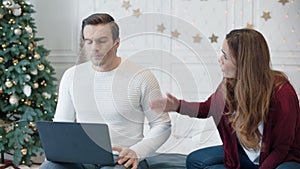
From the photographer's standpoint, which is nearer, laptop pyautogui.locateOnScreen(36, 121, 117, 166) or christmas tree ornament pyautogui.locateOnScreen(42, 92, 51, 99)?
laptop pyautogui.locateOnScreen(36, 121, 117, 166)

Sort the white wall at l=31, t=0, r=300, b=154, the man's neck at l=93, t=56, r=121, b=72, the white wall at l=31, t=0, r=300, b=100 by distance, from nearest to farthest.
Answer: the man's neck at l=93, t=56, r=121, b=72 < the white wall at l=31, t=0, r=300, b=154 < the white wall at l=31, t=0, r=300, b=100

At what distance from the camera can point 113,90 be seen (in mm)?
2014

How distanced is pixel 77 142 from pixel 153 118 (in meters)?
0.36

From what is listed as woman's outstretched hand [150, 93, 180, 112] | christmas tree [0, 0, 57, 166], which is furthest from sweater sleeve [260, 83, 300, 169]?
christmas tree [0, 0, 57, 166]

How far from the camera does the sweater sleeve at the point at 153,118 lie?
1.95 metres

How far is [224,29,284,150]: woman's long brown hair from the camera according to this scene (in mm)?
1957

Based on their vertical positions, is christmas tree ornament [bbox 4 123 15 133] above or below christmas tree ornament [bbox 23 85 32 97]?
below

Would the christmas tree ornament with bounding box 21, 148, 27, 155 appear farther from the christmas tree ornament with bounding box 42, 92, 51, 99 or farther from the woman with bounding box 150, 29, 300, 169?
the woman with bounding box 150, 29, 300, 169

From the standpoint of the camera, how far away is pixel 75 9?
398 centimetres

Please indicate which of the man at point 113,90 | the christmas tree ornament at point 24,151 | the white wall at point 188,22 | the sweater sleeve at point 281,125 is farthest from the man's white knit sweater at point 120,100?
the christmas tree ornament at point 24,151

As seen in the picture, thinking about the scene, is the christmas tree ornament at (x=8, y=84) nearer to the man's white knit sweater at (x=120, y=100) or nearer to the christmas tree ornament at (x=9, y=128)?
the christmas tree ornament at (x=9, y=128)

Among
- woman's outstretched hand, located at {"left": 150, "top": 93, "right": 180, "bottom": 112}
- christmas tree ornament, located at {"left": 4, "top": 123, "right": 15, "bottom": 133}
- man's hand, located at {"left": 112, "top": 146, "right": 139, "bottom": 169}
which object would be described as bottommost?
christmas tree ornament, located at {"left": 4, "top": 123, "right": 15, "bottom": 133}

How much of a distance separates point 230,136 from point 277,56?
171 centimetres

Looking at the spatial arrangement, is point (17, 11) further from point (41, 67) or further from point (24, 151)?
point (24, 151)
